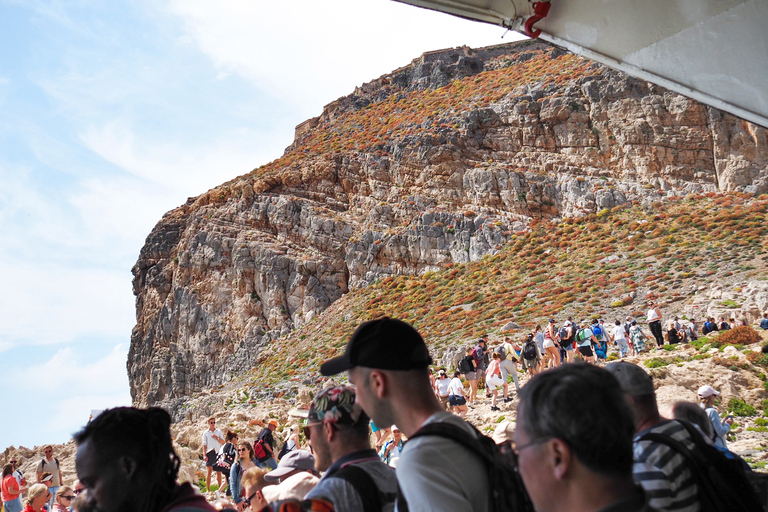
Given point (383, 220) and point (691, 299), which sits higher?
point (383, 220)

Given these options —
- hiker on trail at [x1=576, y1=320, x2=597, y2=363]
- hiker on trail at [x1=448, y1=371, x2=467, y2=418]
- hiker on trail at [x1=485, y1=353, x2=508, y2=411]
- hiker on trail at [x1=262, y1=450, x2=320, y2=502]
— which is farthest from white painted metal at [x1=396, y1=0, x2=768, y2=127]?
hiker on trail at [x1=576, y1=320, x2=597, y2=363]

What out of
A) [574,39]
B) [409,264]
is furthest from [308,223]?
[574,39]

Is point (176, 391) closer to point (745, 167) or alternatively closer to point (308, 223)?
point (308, 223)

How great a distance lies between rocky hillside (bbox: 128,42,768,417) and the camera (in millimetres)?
39406

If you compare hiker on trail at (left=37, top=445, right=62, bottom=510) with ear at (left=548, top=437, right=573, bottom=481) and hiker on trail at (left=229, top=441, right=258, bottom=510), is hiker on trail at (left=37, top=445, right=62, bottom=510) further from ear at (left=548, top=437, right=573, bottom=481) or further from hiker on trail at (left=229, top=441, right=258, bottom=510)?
ear at (left=548, top=437, right=573, bottom=481)

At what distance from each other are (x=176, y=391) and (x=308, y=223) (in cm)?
1805

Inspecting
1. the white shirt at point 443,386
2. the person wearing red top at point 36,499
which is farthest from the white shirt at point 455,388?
the person wearing red top at point 36,499

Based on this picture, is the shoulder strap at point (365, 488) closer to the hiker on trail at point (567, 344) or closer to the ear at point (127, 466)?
the ear at point (127, 466)

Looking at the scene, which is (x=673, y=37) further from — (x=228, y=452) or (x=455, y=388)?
(x=455, y=388)

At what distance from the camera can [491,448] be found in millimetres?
2020

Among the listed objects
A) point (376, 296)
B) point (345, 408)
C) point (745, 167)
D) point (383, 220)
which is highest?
point (383, 220)

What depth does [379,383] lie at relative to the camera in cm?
219

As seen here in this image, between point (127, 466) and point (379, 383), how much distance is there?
36.8 inches

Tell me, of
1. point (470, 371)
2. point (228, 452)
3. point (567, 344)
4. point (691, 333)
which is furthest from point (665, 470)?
point (691, 333)
